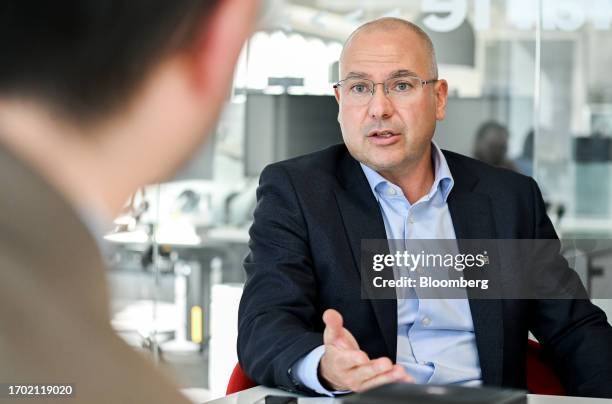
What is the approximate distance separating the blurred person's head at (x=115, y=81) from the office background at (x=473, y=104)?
335cm

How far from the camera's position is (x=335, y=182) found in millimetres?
1890

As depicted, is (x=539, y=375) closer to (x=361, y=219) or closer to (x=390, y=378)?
(x=361, y=219)

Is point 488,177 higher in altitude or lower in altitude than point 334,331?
higher

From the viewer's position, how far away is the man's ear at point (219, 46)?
1.15 feet

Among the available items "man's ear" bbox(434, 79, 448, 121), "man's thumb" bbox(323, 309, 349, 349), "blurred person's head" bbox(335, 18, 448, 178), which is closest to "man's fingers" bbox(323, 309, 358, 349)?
"man's thumb" bbox(323, 309, 349, 349)

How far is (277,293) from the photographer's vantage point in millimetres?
1658

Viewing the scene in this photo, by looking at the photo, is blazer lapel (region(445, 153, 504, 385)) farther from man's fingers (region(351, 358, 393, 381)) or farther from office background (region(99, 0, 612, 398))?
office background (region(99, 0, 612, 398))

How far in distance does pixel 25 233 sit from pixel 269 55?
357cm

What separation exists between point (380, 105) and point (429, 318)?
17.8 inches

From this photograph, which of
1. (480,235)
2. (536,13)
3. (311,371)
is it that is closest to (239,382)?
(311,371)

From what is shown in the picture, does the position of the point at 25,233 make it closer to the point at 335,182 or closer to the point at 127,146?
the point at 127,146

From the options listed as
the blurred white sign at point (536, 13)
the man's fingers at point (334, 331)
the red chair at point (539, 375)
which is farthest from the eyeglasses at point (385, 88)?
the blurred white sign at point (536, 13)

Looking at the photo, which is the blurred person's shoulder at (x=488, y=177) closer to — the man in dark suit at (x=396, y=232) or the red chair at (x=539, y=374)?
the man in dark suit at (x=396, y=232)

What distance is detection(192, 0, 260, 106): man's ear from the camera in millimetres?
352
